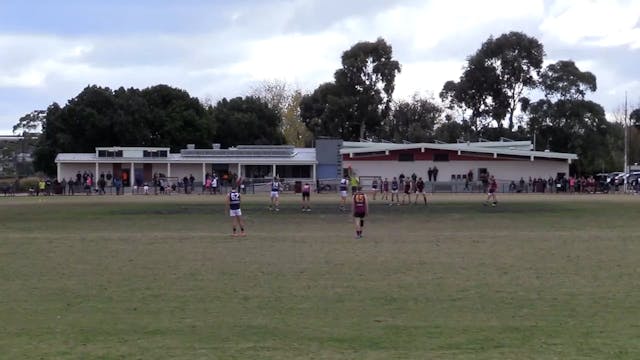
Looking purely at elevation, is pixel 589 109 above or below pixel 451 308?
above

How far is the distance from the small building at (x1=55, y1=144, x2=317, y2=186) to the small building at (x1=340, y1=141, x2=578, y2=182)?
211 inches

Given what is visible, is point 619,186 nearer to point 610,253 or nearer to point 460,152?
Answer: point 460,152

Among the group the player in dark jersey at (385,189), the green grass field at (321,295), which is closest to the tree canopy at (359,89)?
the player in dark jersey at (385,189)

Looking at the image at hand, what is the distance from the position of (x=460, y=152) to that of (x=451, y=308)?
61.0 meters

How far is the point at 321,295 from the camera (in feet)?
39.8

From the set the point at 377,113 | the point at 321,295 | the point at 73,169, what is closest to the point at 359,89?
the point at 377,113

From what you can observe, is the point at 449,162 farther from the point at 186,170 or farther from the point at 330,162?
the point at 186,170

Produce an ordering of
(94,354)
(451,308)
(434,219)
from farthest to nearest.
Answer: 1. (434,219)
2. (451,308)
3. (94,354)

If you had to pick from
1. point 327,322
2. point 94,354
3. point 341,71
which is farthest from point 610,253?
point 341,71

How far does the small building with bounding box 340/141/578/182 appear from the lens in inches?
2773

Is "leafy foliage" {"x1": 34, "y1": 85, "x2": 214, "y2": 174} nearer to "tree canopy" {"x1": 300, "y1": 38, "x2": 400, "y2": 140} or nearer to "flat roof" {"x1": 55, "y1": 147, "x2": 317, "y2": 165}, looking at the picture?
"flat roof" {"x1": 55, "y1": 147, "x2": 317, "y2": 165}

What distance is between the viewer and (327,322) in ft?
32.7

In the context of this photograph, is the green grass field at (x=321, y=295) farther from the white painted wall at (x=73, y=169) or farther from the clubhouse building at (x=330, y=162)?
the white painted wall at (x=73, y=169)

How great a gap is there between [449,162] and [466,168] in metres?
1.61
